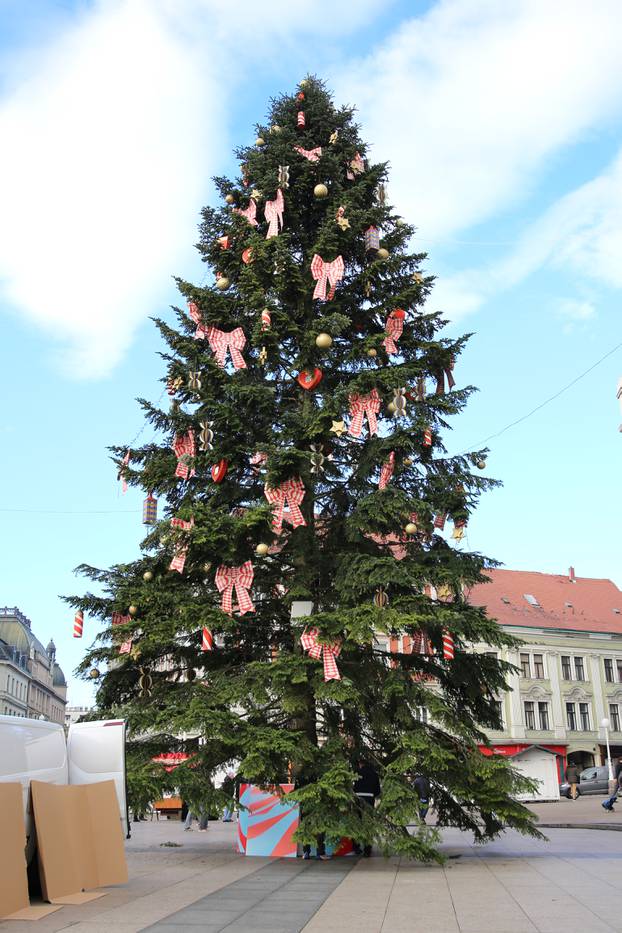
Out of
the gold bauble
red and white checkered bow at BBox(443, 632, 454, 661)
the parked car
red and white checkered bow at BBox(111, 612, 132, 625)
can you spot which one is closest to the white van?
red and white checkered bow at BBox(111, 612, 132, 625)

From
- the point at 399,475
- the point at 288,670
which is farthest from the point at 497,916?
the point at 399,475

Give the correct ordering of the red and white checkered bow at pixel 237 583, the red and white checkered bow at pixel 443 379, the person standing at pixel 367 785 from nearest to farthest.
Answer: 1. the red and white checkered bow at pixel 237 583
2. the person standing at pixel 367 785
3. the red and white checkered bow at pixel 443 379

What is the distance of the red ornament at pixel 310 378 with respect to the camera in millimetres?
14453

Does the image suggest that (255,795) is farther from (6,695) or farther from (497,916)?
(6,695)

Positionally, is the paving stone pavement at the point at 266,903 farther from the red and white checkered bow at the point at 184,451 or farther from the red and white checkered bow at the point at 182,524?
the red and white checkered bow at the point at 184,451

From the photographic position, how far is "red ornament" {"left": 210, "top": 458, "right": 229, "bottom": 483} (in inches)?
553

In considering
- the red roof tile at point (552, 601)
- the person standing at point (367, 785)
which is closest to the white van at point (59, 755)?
the person standing at point (367, 785)

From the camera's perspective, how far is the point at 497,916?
761 centimetres

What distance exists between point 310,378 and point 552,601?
154ft

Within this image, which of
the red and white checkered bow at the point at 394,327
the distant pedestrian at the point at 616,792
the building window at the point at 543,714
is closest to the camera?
the red and white checkered bow at the point at 394,327

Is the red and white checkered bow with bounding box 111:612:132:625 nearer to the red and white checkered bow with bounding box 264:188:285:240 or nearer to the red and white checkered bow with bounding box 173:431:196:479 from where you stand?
the red and white checkered bow with bounding box 173:431:196:479

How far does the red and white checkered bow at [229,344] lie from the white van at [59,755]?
6.20 metres

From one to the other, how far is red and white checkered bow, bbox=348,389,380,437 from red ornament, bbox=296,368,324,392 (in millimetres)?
1010

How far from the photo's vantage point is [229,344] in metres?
14.9
